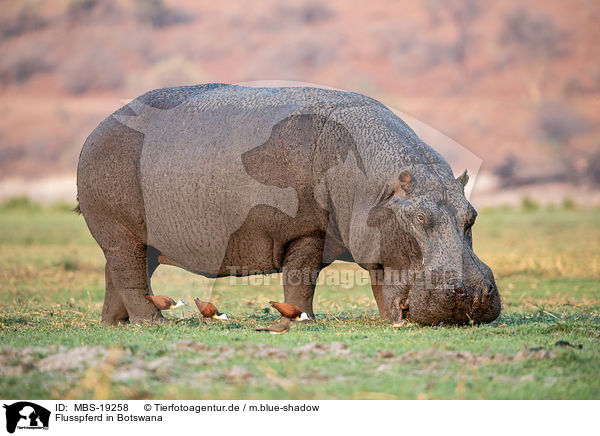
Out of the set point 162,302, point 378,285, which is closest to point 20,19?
point 162,302

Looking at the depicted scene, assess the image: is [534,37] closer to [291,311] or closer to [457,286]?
[291,311]

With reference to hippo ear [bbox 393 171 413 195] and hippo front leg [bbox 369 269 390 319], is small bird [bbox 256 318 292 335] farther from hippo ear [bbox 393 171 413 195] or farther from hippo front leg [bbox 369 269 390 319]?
hippo ear [bbox 393 171 413 195]

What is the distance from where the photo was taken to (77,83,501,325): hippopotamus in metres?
6.52

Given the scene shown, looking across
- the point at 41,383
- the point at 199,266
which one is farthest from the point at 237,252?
the point at 41,383

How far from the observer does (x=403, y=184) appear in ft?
21.9

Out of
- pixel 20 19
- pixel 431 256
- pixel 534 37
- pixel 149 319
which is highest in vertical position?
pixel 20 19

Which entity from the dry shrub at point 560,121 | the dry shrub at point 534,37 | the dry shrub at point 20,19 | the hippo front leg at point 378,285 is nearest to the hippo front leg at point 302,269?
the hippo front leg at point 378,285

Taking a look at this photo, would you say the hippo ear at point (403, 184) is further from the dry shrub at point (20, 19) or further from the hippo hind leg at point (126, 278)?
the dry shrub at point (20, 19)
